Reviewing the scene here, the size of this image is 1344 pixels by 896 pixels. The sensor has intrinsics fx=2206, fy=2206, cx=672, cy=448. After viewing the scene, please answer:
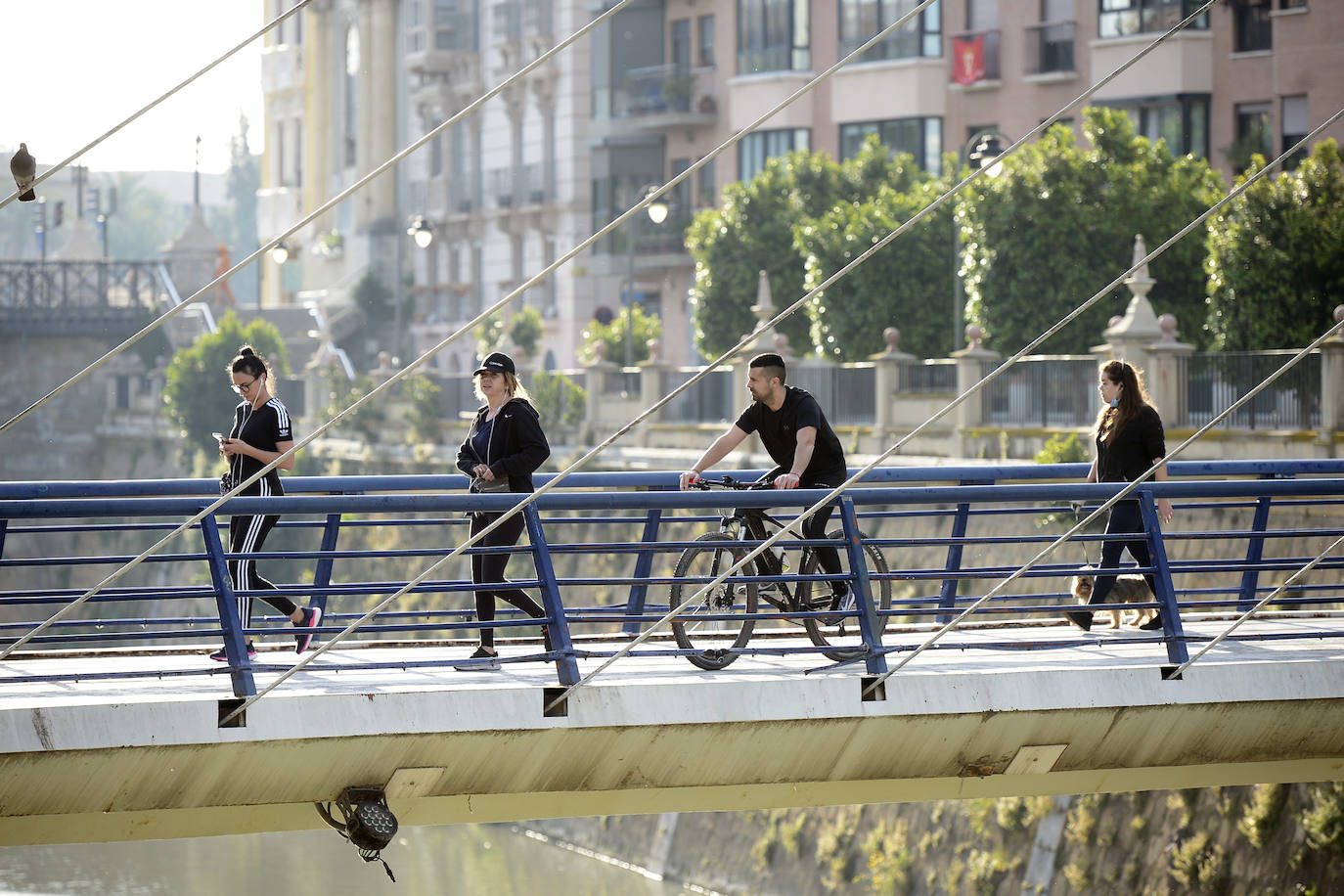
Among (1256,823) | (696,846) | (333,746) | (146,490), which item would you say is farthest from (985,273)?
(333,746)

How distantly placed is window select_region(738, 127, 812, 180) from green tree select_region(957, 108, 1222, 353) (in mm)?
15778

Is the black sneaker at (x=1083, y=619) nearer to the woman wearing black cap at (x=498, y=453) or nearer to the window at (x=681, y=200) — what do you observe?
the woman wearing black cap at (x=498, y=453)

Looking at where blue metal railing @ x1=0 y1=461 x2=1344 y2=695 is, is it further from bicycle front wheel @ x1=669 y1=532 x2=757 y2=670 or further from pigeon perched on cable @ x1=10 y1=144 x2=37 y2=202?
pigeon perched on cable @ x1=10 y1=144 x2=37 y2=202

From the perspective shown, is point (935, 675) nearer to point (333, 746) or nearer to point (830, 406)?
point (333, 746)

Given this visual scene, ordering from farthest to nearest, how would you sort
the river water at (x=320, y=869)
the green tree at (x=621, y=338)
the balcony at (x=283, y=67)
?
the balcony at (x=283, y=67)
the green tree at (x=621, y=338)
the river water at (x=320, y=869)

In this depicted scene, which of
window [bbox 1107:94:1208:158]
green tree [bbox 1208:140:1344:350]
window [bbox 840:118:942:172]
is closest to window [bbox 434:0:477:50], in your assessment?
window [bbox 840:118:942:172]

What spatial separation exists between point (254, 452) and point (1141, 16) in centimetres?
3387

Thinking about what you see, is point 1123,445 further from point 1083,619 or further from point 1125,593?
point 1083,619

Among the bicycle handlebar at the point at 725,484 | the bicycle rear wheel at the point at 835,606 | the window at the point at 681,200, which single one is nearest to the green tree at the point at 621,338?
the window at the point at 681,200

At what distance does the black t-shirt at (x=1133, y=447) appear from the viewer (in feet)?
41.5

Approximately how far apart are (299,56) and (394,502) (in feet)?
232

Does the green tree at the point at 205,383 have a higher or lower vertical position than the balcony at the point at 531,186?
lower

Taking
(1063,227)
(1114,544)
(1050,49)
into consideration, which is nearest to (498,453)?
(1114,544)

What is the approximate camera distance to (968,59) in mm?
45875
